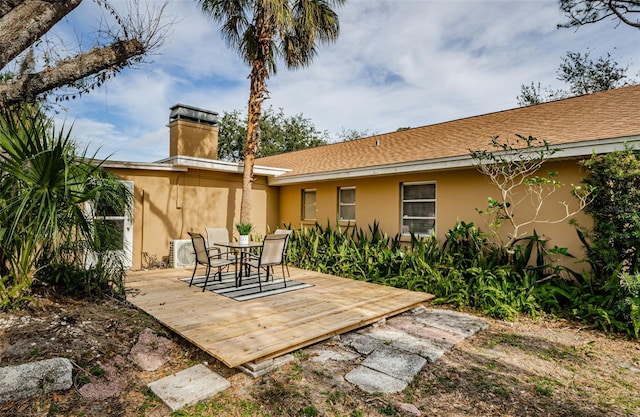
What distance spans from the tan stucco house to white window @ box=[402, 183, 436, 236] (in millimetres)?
25

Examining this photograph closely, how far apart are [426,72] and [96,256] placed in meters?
12.1

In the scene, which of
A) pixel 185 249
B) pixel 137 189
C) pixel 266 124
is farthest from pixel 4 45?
pixel 266 124

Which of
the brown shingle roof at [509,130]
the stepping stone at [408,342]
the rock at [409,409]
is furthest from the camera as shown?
the brown shingle roof at [509,130]

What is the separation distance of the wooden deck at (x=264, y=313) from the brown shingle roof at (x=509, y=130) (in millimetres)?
3356

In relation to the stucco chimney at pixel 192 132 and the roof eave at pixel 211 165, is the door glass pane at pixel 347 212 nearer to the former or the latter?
the roof eave at pixel 211 165

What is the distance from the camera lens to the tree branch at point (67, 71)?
378 cm

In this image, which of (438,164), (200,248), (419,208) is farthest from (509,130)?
(200,248)

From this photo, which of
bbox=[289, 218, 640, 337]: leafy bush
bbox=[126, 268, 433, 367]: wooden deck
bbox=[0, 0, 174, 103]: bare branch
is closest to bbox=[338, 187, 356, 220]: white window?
bbox=[289, 218, 640, 337]: leafy bush

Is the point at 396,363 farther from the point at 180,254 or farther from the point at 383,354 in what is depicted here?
the point at 180,254

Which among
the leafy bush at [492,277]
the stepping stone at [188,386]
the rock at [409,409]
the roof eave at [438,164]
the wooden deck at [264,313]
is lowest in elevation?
the rock at [409,409]

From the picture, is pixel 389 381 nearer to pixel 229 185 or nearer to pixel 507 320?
pixel 507 320

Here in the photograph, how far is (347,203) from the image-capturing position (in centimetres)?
986

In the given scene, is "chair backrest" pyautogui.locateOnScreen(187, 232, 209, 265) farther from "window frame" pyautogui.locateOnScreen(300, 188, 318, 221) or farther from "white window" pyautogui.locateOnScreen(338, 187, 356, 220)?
"window frame" pyautogui.locateOnScreen(300, 188, 318, 221)

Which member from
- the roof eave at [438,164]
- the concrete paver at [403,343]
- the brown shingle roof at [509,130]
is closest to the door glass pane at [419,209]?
the roof eave at [438,164]
